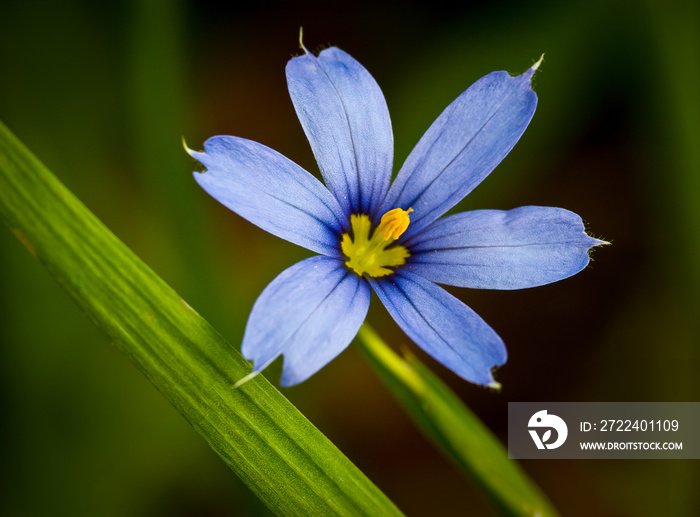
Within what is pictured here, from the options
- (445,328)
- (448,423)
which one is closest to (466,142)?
(445,328)

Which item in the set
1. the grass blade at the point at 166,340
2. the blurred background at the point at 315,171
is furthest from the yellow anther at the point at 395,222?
the blurred background at the point at 315,171

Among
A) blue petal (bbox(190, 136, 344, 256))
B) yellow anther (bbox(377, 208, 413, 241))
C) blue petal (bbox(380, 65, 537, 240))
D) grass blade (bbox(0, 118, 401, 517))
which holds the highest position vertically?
→ blue petal (bbox(380, 65, 537, 240))

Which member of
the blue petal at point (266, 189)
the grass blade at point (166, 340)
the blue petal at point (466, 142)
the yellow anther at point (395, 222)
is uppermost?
the blue petal at point (466, 142)

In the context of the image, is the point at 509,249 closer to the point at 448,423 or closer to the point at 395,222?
the point at 395,222

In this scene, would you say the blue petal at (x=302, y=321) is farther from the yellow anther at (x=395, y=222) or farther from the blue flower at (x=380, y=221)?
the yellow anther at (x=395, y=222)

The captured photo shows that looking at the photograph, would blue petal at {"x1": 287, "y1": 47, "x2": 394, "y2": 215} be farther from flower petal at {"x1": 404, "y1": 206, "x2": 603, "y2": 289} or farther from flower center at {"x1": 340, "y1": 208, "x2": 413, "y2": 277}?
flower petal at {"x1": 404, "y1": 206, "x2": 603, "y2": 289}

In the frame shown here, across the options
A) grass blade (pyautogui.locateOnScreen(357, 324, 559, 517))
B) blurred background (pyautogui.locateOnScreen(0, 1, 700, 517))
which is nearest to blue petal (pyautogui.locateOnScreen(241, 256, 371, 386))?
grass blade (pyautogui.locateOnScreen(357, 324, 559, 517))

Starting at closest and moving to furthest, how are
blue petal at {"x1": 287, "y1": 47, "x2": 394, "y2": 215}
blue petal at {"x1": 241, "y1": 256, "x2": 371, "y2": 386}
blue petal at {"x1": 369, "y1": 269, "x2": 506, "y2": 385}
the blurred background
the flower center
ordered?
1. blue petal at {"x1": 241, "y1": 256, "x2": 371, "y2": 386}
2. blue petal at {"x1": 369, "y1": 269, "x2": 506, "y2": 385}
3. blue petal at {"x1": 287, "y1": 47, "x2": 394, "y2": 215}
4. the flower center
5. the blurred background
